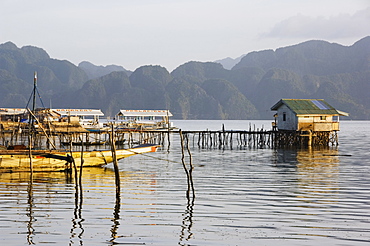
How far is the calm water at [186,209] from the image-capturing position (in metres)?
15.7

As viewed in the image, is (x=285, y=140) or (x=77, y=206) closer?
(x=77, y=206)

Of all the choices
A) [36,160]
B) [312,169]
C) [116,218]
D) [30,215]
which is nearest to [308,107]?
[312,169]

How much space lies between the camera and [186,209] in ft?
66.2

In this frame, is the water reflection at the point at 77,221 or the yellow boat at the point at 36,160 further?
the yellow boat at the point at 36,160

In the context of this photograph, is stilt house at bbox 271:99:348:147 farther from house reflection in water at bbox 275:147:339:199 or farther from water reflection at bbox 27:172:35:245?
water reflection at bbox 27:172:35:245

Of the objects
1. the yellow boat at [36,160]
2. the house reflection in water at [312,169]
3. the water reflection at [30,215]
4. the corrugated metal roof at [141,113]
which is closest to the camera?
the water reflection at [30,215]

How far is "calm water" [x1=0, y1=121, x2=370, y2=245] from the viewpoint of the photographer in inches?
620

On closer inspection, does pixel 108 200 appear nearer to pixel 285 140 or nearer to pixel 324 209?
pixel 324 209

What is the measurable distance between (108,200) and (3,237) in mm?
6956

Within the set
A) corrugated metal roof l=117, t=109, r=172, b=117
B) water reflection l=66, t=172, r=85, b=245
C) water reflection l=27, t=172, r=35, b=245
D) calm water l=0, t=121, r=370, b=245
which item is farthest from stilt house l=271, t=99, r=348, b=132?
corrugated metal roof l=117, t=109, r=172, b=117

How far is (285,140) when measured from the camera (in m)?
60.8

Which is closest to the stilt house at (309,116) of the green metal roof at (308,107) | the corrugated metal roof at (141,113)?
the green metal roof at (308,107)

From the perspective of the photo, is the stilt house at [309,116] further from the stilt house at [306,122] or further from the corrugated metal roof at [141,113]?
the corrugated metal roof at [141,113]

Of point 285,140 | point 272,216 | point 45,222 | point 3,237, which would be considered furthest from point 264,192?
point 285,140
